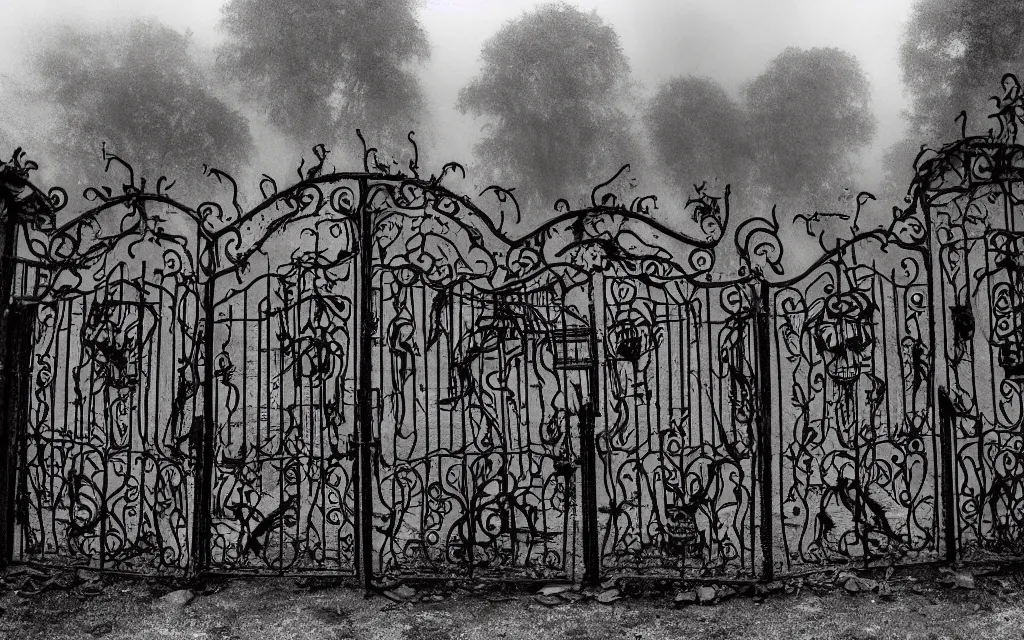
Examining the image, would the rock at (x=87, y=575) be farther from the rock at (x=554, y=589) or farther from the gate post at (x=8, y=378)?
the rock at (x=554, y=589)

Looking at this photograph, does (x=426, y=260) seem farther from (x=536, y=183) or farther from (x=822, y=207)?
(x=822, y=207)

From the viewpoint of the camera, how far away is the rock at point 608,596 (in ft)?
16.6

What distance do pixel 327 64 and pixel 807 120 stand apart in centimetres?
1022

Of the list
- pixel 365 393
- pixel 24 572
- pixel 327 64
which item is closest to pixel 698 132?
pixel 327 64

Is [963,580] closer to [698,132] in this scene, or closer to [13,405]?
[13,405]

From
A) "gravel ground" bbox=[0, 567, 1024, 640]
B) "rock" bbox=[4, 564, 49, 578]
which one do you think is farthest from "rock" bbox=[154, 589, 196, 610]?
"rock" bbox=[4, 564, 49, 578]

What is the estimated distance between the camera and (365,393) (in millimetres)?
5277

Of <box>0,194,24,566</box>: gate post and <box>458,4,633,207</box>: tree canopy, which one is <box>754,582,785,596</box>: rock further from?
<box>458,4,633,207</box>: tree canopy

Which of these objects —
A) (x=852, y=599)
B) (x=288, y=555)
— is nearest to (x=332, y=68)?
(x=288, y=555)

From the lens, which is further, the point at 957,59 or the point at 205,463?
the point at 957,59

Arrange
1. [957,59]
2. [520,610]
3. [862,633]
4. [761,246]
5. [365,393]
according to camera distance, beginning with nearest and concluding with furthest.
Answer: [862,633], [520,610], [365,393], [761,246], [957,59]

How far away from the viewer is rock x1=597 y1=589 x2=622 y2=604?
199 inches

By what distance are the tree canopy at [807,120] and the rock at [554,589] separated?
41.8ft

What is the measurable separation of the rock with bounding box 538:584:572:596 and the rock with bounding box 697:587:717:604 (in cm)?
88
